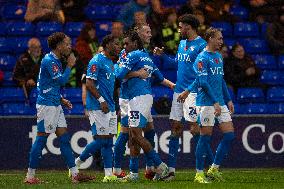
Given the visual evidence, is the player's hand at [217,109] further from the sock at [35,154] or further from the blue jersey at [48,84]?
the sock at [35,154]

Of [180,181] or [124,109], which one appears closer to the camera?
[180,181]

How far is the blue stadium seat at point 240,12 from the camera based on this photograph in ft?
67.7

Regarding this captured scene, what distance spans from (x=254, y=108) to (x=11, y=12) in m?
5.51

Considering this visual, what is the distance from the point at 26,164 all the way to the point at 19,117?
82cm

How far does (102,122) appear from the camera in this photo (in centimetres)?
1308

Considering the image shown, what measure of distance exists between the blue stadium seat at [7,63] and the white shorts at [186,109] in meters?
5.68

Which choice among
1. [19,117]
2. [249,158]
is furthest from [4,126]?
[249,158]

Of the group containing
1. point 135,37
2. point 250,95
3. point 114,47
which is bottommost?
point 250,95

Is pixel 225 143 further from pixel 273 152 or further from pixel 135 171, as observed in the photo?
pixel 273 152

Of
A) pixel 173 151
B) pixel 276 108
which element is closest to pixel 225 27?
pixel 276 108

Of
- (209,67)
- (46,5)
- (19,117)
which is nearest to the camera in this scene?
(209,67)

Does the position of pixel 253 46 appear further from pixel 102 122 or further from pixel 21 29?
pixel 102 122

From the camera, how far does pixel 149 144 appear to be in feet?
42.7

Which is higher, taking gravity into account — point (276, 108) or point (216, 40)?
point (216, 40)
